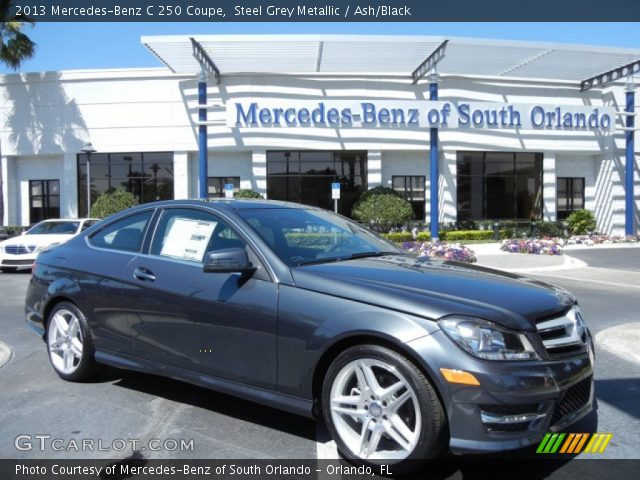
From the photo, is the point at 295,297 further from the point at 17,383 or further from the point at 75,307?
the point at 17,383

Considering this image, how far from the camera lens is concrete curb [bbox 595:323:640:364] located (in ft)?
18.8

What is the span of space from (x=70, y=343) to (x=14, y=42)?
23252 millimetres

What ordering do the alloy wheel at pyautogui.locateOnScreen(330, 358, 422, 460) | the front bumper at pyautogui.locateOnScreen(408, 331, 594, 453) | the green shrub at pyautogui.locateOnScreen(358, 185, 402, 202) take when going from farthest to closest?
1. the green shrub at pyautogui.locateOnScreen(358, 185, 402, 202)
2. the alloy wheel at pyautogui.locateOnScreen(330, 358, 422, 460)
3. the front bumper at pyautogui.locateOnScreen(408, 331, 594, 453)

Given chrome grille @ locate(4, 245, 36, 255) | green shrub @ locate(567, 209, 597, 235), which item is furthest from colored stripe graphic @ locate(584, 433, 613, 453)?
green shrub @ locate(567, 209, 597, 235)

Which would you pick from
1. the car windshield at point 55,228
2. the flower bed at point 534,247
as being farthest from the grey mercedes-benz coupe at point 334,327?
the flower bed at point 534,247

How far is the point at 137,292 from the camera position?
4.13 m

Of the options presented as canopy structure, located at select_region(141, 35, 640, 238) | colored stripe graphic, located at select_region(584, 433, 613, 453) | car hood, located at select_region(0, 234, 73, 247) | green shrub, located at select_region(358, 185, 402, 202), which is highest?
canopy structure, located at select_region(141, 35, 640, 238)

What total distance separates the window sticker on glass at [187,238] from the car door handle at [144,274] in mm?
A: 179

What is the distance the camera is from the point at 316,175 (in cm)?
2572

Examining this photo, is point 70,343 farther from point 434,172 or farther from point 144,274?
point 434,172

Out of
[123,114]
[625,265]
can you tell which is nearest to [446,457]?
[625,265]

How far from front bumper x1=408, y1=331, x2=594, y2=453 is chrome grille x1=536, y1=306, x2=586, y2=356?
168 millimetres

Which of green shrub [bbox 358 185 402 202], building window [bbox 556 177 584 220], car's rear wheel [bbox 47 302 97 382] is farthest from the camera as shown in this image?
building window [bbox 556 177 584 220]

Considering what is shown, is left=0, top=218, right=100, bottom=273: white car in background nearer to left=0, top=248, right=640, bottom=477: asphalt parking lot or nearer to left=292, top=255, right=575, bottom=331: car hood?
left=0, top=248, right=640, bottom=477: asphalt parking lot
